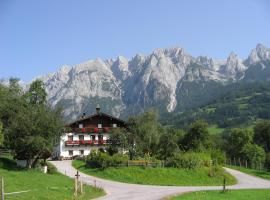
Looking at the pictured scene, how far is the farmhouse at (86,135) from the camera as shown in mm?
99000

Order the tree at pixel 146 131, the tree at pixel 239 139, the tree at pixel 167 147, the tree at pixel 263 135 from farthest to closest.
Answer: the tree at pixel 263 135 < the tree at pixel 239 139 < the tree at pixel 146 131 < the tree at pixel 167 147

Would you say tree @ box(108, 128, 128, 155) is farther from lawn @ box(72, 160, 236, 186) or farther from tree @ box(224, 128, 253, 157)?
tree @ box(224, 128, 253, 157)

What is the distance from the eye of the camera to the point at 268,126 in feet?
455

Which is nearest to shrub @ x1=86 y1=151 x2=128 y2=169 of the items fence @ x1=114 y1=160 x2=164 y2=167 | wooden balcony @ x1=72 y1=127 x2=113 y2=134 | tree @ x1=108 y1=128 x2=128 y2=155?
fence @ x1=114 y1=160 x2=164 y2=167

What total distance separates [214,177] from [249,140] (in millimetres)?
71636

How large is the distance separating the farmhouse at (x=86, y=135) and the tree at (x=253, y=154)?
38.4m

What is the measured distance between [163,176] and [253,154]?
218 feet

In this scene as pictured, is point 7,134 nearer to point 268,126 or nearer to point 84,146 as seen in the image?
point 84,146

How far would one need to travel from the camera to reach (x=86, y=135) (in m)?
100

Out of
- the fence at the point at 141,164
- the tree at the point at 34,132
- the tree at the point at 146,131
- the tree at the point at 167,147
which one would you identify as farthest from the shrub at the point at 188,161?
the tree at the point at 34,132

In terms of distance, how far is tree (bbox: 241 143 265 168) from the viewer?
11393 cm

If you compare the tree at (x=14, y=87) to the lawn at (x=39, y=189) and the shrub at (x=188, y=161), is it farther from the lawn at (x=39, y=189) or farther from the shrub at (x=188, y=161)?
the lawn at (x=39, y=189)

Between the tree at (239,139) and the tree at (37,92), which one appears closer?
the tree at (37,92)

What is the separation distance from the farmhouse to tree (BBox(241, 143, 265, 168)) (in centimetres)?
3837
